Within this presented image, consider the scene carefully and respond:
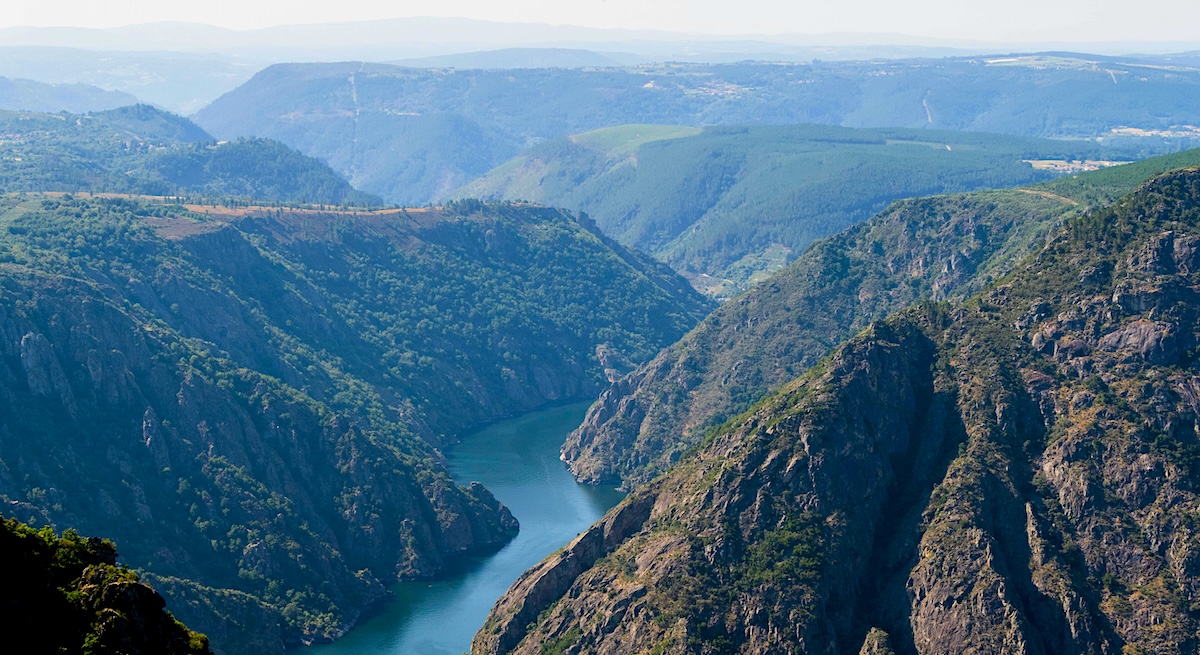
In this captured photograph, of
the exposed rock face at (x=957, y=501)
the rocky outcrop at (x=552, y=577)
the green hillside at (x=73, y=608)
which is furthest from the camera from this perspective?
the rocky outcrop at (x=552, y=577)

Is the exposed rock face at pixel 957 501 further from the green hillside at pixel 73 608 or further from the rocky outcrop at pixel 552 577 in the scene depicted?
the green hillside at pixel 73 608

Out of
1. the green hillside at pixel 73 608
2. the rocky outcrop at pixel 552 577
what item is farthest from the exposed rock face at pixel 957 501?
the green hillside at pixel 73 608

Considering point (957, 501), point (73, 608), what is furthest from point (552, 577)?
point (73, 608)

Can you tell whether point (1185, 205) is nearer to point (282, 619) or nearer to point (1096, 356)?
point (1096, 356)

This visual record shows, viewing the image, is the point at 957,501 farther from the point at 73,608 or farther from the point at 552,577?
the point at 73,608

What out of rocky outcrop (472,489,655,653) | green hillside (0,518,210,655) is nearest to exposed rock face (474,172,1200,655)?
rocky outcrop (472,489,655,653)

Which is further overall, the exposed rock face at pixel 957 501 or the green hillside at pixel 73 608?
the exposed rock face at pixel 957 501

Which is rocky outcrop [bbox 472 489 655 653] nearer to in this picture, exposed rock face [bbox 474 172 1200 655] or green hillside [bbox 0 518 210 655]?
exposed rock face [bbox 474 172 1200 655]
